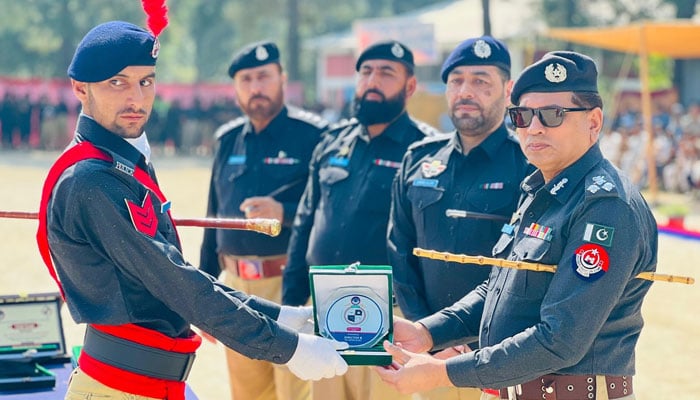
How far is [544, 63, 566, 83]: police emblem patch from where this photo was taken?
10.7 feet

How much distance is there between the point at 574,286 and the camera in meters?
3.03

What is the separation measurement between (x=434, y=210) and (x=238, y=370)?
1871 mm

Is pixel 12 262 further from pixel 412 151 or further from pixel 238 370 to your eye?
pixel 412 151

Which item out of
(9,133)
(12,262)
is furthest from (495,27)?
(12,262)

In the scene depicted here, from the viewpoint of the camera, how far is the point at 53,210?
10.7 feet

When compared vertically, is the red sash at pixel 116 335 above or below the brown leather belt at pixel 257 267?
above

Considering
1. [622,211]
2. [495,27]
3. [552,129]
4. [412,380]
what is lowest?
[412,380]

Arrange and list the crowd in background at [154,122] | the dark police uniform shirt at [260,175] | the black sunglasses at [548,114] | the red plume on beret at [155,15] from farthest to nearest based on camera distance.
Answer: the crowd in background at [154,122] < the dark police uniform shirt at [260,175] < the red plume on beret at [155,15] < the black sunglasses at [548,114]

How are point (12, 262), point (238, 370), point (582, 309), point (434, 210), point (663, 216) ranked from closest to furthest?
1. point (582, 309)
2. point (434, 210)
3. point (238, 370)
4. point (12, 262)
5. point (663, 216)

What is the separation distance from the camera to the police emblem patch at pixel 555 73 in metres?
3.27

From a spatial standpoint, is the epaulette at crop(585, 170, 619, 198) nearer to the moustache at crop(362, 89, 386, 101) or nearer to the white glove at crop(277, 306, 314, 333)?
the white glove at crop(277, 306, 314, 333)

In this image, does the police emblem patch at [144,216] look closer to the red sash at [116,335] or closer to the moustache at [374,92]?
the red sash at [116,335]

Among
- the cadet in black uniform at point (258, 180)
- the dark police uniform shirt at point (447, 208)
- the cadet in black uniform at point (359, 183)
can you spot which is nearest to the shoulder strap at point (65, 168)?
the dark police uniform shirt at point (447, 208)

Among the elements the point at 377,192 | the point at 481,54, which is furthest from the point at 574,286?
the point at 377,192
